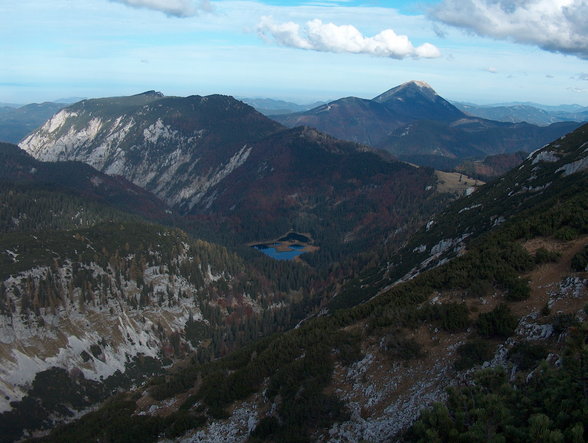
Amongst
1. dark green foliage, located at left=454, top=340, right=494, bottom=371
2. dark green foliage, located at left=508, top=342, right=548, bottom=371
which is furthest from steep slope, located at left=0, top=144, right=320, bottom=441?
dark green foliage, located at left=508, top=342, right=548, bottom=371

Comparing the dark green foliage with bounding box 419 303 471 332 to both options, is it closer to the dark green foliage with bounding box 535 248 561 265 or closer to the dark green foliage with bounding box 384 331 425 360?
the dark green foliage with bounding box 384 331 425 360

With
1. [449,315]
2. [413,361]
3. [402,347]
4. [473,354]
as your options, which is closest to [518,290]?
[449,315]

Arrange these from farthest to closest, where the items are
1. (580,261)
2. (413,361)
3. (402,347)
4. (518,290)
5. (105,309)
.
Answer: (105,309) → (402,347) → (518,290) → (413,361) → (580,261)

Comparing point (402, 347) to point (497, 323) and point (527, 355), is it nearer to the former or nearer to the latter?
point (497, 323)

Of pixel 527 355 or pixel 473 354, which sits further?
pixel 473 354

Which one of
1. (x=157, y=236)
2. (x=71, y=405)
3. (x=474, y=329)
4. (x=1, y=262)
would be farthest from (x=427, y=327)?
(x=157, y=236)

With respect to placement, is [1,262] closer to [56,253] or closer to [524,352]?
[56,253]
